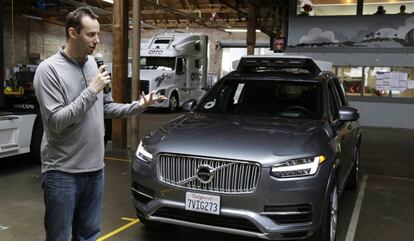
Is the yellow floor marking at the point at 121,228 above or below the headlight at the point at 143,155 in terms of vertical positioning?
below

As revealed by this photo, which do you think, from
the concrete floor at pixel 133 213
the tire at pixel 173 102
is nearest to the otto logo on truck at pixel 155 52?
the tire at pixel 173 102

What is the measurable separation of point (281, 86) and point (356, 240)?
5.93ft

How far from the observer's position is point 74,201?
2602 millimetres

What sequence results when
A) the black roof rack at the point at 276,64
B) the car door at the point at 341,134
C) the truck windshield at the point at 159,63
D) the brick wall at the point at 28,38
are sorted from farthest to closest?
the brick wall at the point at 28,38
the truck windshield at the point at 159,63
the black roof rack at the point at 276,64
the car door at the point at 341,134

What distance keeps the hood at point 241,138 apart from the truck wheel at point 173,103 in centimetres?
1325

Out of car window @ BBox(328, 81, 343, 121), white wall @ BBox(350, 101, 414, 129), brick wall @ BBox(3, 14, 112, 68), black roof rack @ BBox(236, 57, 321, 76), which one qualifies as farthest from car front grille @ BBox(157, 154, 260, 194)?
brick wall @ BBox(3, 14, 112, 68)

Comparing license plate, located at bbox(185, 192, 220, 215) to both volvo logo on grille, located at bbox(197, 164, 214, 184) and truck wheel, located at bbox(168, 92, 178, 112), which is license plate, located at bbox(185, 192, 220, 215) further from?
truck wheel, located at bbox(168, 92, 178, 112)

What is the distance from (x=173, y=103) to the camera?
18172 millimetres

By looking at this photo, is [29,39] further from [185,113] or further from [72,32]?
[72,32]

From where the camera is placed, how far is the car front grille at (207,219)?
3.51 metres

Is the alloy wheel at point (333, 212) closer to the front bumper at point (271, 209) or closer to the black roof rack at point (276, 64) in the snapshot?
the front bumper at point (271, 209)

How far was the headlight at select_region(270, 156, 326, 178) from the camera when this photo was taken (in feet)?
Answer: 11.5

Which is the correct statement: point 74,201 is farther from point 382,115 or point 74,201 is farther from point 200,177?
point 382,115

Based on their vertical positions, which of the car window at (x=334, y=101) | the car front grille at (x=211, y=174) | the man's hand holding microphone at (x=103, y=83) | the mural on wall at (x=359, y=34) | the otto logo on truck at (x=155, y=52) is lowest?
the car front grille at (x=211, y=174)
